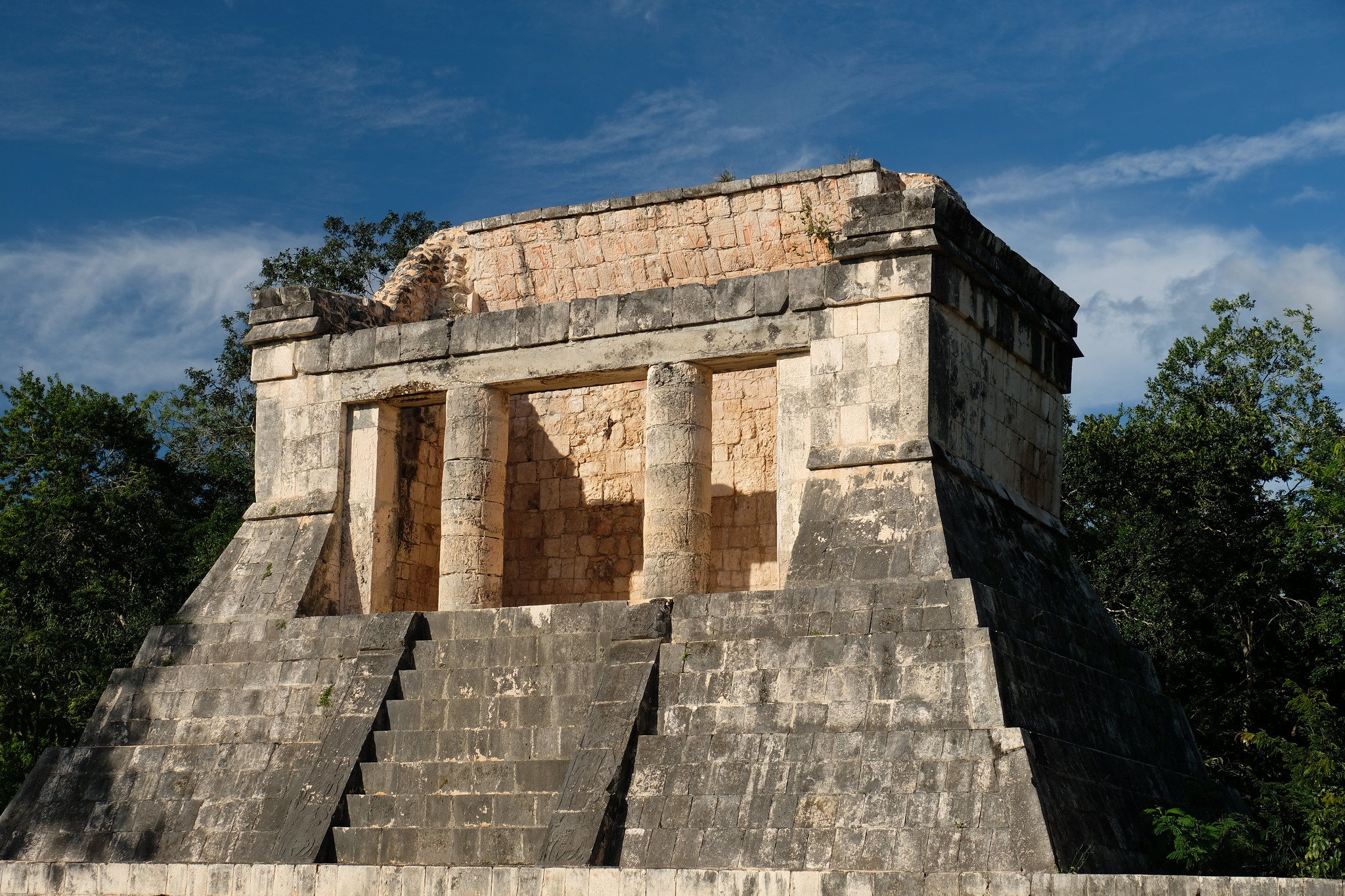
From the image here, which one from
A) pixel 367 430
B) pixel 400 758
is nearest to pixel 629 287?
pixel 367 430

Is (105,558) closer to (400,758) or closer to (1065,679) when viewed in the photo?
(400,758)

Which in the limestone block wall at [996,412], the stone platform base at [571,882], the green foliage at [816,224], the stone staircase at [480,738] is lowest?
the stone platform base at [571,882]

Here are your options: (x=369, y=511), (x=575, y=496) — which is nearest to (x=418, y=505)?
(x=369, y=511)

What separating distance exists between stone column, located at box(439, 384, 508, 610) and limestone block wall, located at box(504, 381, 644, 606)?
294cm

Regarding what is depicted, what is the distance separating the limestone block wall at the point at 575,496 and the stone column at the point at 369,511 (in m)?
2.55

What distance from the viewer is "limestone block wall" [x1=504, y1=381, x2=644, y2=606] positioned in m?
18.6

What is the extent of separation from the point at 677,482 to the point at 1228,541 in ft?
32.4

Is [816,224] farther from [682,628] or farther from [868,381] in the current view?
[682,628]

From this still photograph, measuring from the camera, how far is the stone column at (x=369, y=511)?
16.0 m

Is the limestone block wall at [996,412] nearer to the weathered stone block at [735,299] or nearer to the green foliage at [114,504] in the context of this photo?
the weathered stone block at [735,299]

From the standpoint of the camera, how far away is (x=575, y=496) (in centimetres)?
1888

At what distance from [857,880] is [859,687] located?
76.0 inches

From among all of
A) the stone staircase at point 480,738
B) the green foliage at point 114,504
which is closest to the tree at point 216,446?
the green foliage at point 114,504

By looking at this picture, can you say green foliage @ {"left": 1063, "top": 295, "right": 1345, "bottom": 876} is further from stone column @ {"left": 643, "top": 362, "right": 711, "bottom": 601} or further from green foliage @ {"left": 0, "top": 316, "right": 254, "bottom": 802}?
green foliage @ {"left": 0, "top": 316, "right": 254, "bottom": 802}
